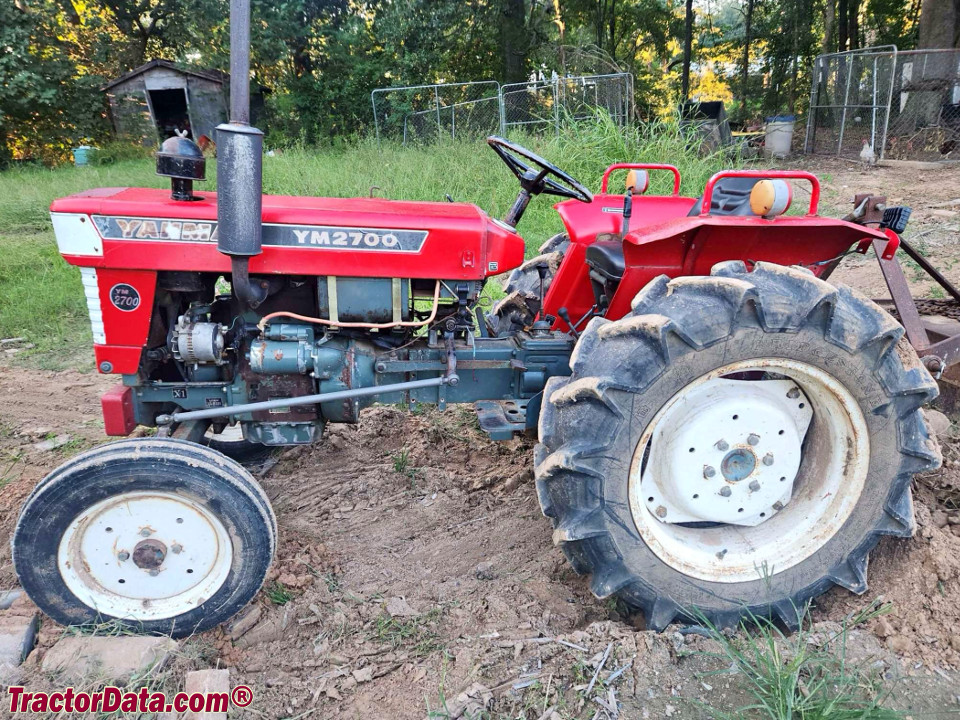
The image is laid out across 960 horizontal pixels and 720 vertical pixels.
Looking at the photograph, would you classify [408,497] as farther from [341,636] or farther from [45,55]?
[45,55]

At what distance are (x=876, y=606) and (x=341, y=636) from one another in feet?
5.91

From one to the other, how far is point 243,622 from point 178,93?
17.3m

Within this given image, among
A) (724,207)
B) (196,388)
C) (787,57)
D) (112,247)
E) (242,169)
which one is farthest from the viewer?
(787,57)

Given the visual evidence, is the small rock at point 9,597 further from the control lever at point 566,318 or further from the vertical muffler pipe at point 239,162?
the control lever at point 566,318

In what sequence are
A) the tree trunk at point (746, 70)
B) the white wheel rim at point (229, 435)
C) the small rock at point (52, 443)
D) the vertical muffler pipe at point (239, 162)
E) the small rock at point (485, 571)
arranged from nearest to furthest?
the vertical muffler pipe at point (239, 162), the small rock at point (485, 571), the white wheel rim at point (229, 435), the small rock at point (52, 443), the tree trunk at point (746, 70)

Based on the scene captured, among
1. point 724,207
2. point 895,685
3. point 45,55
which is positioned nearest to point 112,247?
point 724,207

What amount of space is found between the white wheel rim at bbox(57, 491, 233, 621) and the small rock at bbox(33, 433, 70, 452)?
5.52 feet

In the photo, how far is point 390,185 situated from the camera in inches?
315

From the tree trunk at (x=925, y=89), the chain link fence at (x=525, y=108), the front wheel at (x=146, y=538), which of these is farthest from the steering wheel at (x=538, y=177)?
the tree trunk at (x=925, y=89)

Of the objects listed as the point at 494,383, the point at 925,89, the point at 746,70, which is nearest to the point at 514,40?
the point at 925,89

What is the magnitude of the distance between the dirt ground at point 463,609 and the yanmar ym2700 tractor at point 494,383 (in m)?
0.18

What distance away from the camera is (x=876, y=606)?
2.28 metres

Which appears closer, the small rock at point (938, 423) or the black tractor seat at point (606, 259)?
the black tractor seat at point (606, 259)

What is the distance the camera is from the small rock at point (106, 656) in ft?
6.36
